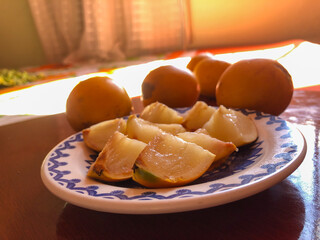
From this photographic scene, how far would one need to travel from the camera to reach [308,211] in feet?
1.13

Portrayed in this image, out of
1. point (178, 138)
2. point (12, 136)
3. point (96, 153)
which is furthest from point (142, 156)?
point (12, 136)

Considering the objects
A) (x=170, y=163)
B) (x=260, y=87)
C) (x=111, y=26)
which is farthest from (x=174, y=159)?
(x=111, y=26)

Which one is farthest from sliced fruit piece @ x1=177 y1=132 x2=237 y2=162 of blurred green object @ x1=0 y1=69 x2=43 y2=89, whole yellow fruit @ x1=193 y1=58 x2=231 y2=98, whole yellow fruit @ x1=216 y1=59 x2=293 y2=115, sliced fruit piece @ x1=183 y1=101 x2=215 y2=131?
blurred green object @ x1=0 y1=69 x2=43 y2=89

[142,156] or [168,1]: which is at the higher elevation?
[142,156]

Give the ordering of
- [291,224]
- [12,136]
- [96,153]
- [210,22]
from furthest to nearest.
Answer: [210,22] → [12,136] → [96,153] → [291,224]

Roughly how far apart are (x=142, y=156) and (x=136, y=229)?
3.0 inches

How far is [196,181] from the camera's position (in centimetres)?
41

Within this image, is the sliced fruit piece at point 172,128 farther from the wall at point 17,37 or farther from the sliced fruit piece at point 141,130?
the wall at point 17,37

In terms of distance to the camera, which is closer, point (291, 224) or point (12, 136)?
point (291, 224)

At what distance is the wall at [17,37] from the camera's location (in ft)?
9.67

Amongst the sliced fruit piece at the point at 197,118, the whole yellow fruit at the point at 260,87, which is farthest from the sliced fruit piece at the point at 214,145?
the whole yellow fruit at the point at 260,87

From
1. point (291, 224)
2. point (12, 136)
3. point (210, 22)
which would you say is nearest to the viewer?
point (291, 224)

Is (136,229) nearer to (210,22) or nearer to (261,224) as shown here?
(261,224)

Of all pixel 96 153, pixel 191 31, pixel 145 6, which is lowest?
pixel 191 31
